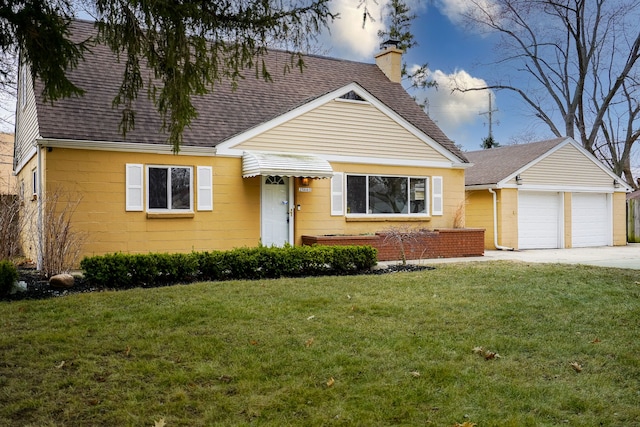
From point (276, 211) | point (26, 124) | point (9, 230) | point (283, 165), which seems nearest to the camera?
point (9, 230)

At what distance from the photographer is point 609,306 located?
8.25 m

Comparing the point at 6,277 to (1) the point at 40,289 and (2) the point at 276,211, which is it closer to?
(1) the point at 40,289

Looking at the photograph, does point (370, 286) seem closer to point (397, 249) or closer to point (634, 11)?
point (397, 249)

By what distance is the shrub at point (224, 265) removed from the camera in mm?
9922

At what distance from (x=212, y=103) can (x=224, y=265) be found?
6684 millimetres

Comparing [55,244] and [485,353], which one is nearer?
[485,353]

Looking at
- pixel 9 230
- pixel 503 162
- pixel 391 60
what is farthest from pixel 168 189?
pixel 503 162

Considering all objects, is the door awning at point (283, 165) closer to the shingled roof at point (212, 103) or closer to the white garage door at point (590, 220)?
the shingled roof at point (212, 103)

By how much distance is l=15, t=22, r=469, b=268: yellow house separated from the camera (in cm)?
1338

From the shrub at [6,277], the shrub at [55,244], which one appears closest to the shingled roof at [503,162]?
the shrub at [55,244]

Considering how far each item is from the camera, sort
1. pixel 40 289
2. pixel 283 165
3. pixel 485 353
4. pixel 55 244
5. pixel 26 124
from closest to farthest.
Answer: pixel 485 353, pixel 40 289, pixel 55 244, pixel 283 165, pixel 26 124

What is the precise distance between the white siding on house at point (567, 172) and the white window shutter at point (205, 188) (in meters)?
11.2

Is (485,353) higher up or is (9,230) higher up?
(9,230)

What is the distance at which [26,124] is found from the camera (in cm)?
1647
